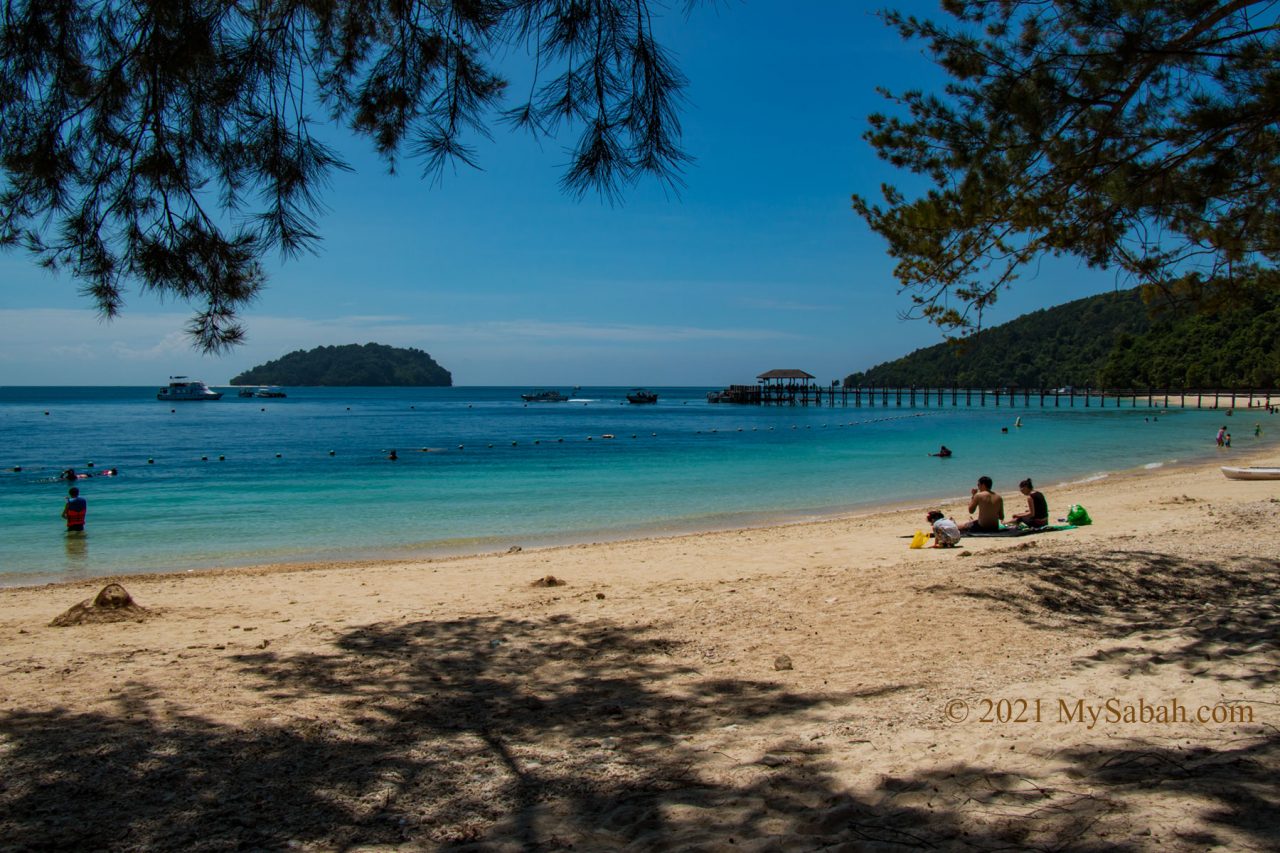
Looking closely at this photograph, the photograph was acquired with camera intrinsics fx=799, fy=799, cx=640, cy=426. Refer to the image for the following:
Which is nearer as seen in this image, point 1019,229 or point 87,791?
point 87,791

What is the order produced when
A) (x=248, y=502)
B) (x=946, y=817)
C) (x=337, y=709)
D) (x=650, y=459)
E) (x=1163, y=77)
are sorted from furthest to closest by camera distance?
(x=650, y=459)
(x=248, y=502)
(x=1163, y=77)
(x=337, y=709)
(x=946, y=817)

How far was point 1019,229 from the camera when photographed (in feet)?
21.0

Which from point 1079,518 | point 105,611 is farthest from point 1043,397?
point 105,611

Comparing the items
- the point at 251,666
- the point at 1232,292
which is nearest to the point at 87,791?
the point at 251,666

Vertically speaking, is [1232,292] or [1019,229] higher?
[1019,229]

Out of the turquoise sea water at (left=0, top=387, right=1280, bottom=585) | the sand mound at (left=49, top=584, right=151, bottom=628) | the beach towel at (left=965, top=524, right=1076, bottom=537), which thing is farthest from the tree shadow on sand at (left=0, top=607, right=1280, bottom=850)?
the turquoise sea water at (left=0, top=387, right=1280, bottom=585)

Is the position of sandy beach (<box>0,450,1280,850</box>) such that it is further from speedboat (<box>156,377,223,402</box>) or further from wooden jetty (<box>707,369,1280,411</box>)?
speedboat (<box>156,377,223,402</box>)

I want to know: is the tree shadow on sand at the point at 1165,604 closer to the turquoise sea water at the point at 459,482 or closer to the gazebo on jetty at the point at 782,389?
the turquoise sea water at the point at 459,482

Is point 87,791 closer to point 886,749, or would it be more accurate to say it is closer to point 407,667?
point 407,667

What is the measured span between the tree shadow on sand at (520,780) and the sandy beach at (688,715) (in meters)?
0.02

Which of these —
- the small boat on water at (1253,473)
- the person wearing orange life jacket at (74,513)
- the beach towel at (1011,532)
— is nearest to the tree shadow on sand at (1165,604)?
the beach towel at (1011,532)

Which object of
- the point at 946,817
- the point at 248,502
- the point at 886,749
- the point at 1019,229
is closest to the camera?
the point at 946,817

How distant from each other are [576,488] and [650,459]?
10.3 m

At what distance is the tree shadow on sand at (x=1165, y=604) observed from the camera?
14.8 ft
